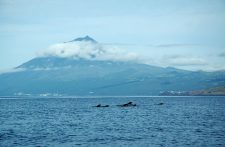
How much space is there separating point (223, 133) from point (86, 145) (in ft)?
79.3

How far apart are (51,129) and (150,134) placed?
66.4 feet

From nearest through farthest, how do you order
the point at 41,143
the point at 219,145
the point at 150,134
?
the point at 219,145
the point at 41,143
the point at 150,134

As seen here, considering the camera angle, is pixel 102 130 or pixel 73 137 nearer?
pixel 73 137

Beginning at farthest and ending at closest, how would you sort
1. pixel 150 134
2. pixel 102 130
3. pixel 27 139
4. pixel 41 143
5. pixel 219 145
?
pixel 102 130 < pixel 150 134 < pixel 27 139 < pixel 41 143 < pixel 219 145

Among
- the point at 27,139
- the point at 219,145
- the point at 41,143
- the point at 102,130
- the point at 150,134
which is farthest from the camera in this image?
the point at 102,130

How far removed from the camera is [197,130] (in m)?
74.9

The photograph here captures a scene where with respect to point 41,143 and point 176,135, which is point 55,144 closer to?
point 41,143

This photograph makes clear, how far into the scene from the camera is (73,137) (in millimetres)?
67375

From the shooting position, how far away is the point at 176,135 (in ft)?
225

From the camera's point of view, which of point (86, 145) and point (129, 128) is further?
point (129, 128)

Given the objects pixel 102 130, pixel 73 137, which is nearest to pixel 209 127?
pixel 102 130

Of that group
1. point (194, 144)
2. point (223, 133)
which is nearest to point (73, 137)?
point (194, 144)

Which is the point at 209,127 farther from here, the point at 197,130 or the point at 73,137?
the point at 73,137

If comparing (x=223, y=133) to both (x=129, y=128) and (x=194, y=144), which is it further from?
(x=129, y=128)
